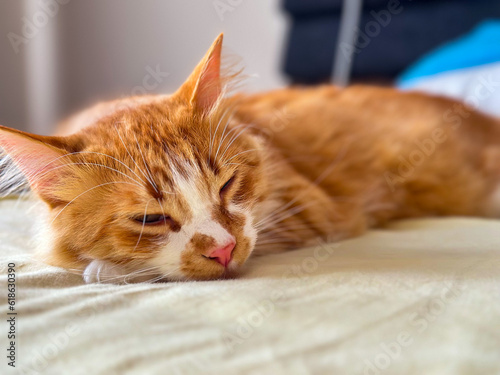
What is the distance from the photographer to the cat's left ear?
3.91ft

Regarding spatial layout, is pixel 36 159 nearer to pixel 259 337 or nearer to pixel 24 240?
pixel 24 240

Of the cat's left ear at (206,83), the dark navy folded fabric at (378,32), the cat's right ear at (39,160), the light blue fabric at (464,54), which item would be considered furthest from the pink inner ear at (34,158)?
the dark navy folded fabric at (378,32)

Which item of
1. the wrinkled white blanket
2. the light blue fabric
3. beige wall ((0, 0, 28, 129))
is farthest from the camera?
beige wall ((0, 0, 28, 129))

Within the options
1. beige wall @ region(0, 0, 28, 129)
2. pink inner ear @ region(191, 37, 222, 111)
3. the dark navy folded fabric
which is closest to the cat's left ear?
pink inner ear @ region(191, 37, 222, 111)

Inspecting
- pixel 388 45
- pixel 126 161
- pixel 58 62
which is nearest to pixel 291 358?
pixel 126 161

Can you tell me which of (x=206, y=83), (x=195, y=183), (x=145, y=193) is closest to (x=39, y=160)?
(x=145, y=193)

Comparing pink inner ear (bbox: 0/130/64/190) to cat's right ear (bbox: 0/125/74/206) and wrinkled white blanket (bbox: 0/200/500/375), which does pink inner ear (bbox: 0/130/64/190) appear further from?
wrinkled white blanket (bbox: 0/200/500/375)

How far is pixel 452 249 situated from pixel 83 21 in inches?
154

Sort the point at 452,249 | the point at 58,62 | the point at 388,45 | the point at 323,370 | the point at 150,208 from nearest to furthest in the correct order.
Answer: the point at 323,370 < the point at 150,208 < the point at 452,249 < the point at 388,45 < the point at 58,62

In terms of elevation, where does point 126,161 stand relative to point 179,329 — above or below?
above

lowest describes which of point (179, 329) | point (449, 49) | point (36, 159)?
point (179, 329)

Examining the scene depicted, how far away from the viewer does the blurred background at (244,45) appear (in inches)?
110

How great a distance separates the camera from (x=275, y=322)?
0.76m

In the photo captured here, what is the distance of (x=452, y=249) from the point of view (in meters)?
1.21
